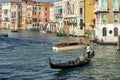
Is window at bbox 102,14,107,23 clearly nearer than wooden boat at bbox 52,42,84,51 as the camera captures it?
No

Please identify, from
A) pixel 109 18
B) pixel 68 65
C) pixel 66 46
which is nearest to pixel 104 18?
pixel 109 18

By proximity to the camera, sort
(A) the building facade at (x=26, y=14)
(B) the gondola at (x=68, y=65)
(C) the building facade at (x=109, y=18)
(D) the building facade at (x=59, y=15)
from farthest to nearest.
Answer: (A) the building facade at (x=26, y=14)
(D) the building facade at (x=59, y=15)
(C) the building facade at (x=109, y=18)
(B) the gondola at (x=68, y=65)

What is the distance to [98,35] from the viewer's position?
3650 cm

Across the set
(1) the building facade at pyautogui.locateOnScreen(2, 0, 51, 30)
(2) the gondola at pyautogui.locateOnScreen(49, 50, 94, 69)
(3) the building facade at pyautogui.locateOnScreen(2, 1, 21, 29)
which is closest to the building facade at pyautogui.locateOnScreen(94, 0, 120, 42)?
(2) the gondola at pyautogui.locateOnScreen(49, 50, 94, 69)

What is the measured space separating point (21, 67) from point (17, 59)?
3510 millimetres

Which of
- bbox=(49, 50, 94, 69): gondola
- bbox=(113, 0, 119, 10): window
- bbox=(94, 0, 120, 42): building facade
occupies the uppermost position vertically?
bbox=(113, 0, 119, 10): window

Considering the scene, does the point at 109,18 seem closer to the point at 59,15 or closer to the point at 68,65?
the point at 68,65

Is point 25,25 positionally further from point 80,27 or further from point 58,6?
point 80,27

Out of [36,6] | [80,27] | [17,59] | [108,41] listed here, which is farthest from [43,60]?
[36,6]

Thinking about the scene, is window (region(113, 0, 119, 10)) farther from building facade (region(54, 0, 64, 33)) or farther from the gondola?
building facade (region(54, 0, 64, 33))

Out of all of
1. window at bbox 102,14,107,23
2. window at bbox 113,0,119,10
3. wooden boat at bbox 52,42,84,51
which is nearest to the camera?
wooden boat at bbox 52,42,84,51

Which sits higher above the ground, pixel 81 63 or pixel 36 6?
pixel 36 6

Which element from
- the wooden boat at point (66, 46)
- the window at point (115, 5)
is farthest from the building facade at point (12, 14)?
the wooden boat at point (66, 46)

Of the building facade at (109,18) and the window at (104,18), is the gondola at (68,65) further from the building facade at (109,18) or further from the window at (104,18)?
the window at (104,18)
